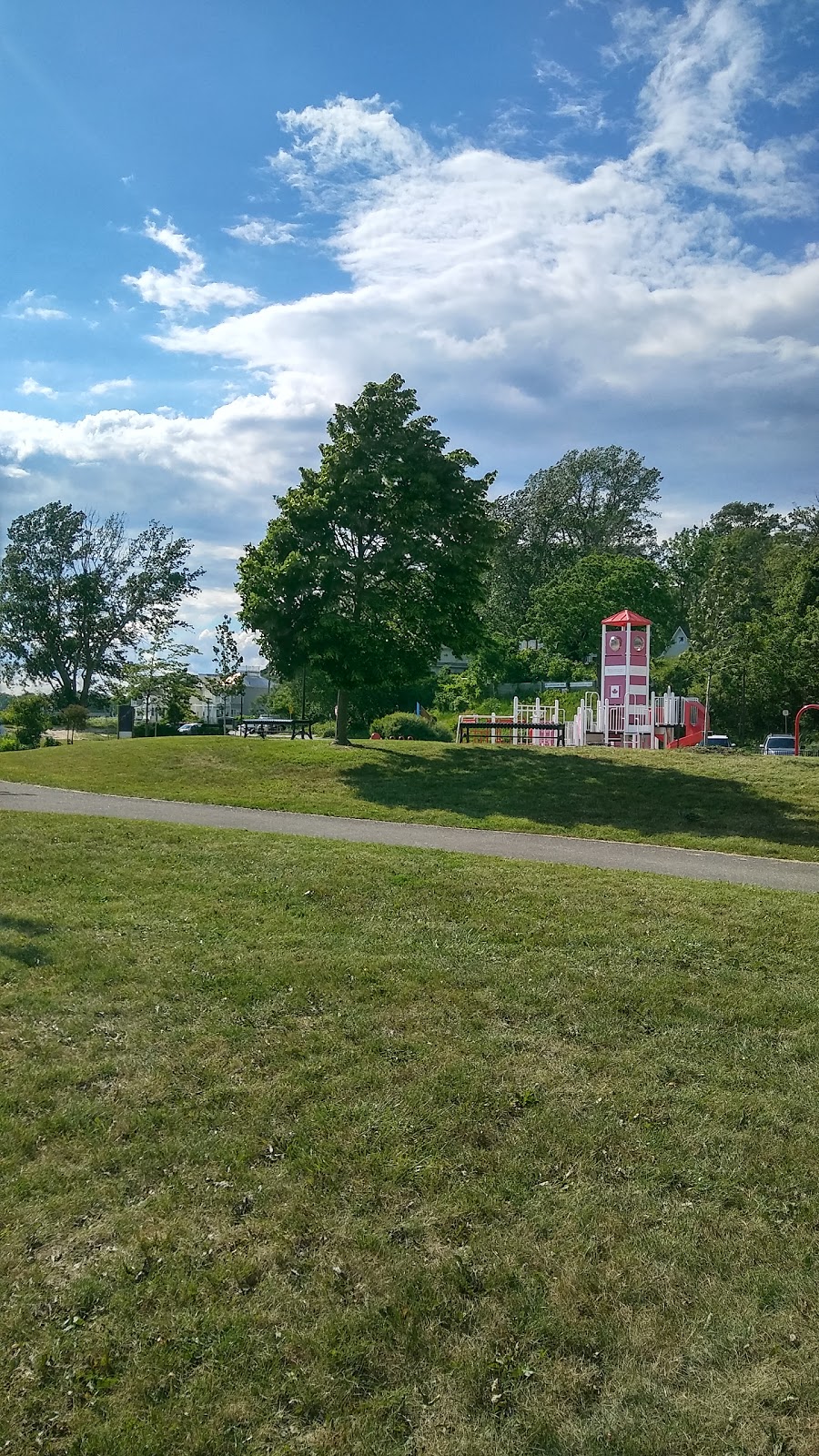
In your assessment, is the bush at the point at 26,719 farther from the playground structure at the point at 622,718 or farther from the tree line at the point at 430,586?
the playground structure at the point at 622,718

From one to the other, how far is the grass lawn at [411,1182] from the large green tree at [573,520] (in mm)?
56073

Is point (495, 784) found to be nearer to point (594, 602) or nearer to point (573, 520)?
point (594, 602)

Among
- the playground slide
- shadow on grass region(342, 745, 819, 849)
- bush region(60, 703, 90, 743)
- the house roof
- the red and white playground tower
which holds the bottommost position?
shadow on grass region(342, 745, 819, 849)

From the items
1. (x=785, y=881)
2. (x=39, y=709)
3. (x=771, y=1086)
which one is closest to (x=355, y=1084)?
(x=771, y=1086)

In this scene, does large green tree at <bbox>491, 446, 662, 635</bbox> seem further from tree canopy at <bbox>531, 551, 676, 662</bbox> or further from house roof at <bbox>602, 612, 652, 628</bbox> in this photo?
house roof at <bbox>602, 612, 652, 628</bbox>

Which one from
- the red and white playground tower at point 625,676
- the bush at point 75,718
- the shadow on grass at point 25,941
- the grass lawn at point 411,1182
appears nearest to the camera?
the grass lawn at point 411,1182

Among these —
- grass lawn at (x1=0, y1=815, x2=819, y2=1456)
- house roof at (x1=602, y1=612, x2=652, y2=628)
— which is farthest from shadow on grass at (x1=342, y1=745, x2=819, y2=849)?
house roof at (x1=602, y1=612, x2=652, y2=628)

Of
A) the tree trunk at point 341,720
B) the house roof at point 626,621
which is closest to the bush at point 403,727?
the house roof at point 626,621

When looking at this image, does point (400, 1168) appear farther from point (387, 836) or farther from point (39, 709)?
point (39, 709)

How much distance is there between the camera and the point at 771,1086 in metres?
5.21

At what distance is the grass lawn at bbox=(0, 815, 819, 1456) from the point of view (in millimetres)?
3246

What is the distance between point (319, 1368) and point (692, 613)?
4645cm

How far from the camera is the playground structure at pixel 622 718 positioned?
28.3m

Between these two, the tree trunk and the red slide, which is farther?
the red slide
